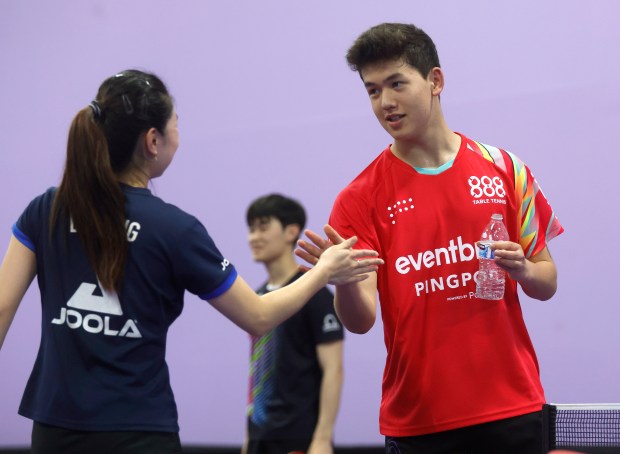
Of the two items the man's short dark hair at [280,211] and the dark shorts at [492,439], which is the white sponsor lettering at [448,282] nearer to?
the dark shorts at [492,439]

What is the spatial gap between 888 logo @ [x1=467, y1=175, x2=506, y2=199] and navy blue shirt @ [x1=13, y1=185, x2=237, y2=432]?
1.04 metres

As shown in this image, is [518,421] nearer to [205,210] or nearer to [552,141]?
[552,141]

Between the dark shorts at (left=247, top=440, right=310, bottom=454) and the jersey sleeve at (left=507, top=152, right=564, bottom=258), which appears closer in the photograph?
the jersey sleeve at (left=507, top=152, right=564, bottom=258)

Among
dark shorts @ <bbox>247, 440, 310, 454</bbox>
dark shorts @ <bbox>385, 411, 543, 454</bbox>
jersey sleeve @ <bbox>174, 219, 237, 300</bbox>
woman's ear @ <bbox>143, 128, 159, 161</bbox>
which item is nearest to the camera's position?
jersey sleeve @ <bbox>174, 219, 237, 300</bbox>

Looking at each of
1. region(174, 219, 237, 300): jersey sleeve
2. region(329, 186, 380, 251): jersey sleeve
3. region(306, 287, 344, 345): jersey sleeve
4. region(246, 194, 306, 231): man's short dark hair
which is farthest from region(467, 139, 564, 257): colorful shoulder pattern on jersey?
region(246, 194, 306, 231): man's short dark hair

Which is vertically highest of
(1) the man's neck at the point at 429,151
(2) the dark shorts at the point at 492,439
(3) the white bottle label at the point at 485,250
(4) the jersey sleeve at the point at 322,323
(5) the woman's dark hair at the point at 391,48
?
(5) the woman's dark hair at the point at 391,48

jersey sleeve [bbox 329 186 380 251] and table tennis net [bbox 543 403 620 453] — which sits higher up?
jersey sleeve [bbox 329 186 380 251]

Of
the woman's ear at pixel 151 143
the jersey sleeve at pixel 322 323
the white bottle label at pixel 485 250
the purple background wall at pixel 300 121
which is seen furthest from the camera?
the purple background wall at pixel 300 121

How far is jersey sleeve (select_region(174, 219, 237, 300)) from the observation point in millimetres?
2723

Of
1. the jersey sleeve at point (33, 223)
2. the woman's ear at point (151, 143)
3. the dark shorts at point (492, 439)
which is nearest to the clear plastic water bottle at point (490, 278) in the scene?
the dark shorts at point (492, 439)

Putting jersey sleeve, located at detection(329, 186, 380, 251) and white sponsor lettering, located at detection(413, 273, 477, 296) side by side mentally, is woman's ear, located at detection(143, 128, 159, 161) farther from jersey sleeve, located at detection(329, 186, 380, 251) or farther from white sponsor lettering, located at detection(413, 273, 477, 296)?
white sponsor lettering, located at detection(413, 273, 477, 296)

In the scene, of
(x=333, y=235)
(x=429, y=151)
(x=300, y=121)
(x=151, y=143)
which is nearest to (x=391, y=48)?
(x=429, y=151)

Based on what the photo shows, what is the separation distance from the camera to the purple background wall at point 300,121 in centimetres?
533

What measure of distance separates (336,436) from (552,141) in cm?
236
